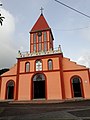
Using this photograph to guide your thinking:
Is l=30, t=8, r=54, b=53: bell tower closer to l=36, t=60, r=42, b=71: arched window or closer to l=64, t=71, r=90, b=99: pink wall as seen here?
l=36, t=60, r=42, b=71: arched window

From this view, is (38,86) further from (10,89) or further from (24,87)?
(10,89)

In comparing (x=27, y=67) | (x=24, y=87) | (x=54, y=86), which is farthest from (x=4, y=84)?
(x=54, y=86)

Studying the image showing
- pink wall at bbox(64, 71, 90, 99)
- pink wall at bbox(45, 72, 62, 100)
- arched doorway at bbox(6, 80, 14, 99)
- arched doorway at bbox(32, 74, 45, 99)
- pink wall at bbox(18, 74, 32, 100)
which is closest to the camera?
pink wall at bbox(64, 71, 90, 99)

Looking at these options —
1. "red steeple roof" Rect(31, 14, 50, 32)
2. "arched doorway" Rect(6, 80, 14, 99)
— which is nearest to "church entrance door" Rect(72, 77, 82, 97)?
"arched doorway" Rect(6, 80, 14, 99)

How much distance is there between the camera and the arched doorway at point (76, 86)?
21892 millimetres

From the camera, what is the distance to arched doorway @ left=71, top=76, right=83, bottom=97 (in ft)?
71.8

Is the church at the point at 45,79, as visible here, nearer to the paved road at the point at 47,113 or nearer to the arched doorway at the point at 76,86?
the arched doorway at the point at 76,86

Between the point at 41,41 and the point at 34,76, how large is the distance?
7.68m

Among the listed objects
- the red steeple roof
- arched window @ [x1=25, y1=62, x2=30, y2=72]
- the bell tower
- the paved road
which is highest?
the red steeple roof

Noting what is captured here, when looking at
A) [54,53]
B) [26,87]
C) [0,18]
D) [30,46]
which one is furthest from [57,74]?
[0,18]

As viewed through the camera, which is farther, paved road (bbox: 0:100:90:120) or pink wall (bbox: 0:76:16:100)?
pink wall (bbox: 0:76:16:100)

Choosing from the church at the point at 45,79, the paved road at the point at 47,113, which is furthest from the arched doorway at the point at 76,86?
the paved road at the point at 47,113

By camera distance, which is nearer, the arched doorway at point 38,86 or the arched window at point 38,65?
the arched doorway at point 38,86

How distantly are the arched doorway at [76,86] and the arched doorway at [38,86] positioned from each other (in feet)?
15.2
